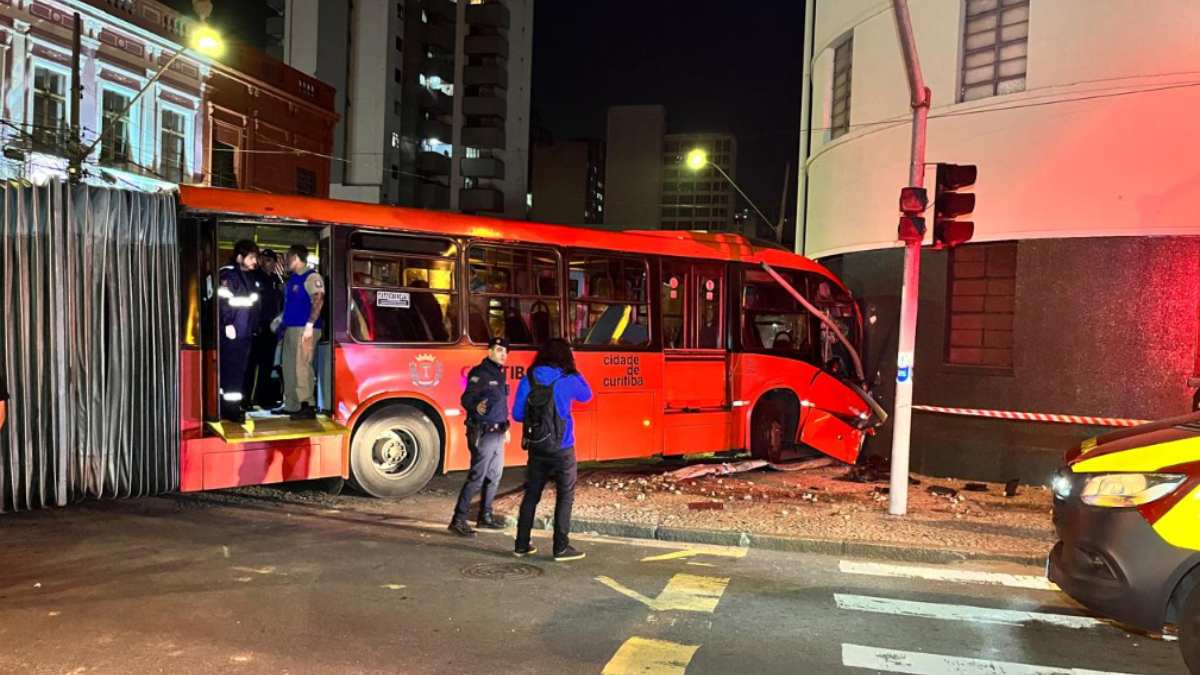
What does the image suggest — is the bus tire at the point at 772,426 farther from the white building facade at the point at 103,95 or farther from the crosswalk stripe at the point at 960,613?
the white building facade at the point at 103,95

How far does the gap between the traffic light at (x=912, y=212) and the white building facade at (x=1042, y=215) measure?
2.68m

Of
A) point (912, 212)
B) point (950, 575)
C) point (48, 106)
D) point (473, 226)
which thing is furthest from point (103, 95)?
point (950, 575)

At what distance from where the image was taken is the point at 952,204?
8.44 m

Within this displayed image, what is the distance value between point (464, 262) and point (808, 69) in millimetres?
10092

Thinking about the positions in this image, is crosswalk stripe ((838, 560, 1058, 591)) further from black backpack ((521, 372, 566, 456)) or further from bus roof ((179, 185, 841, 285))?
bus roof ((179, 185, 841, 285))

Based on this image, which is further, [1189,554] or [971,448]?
[971,448]

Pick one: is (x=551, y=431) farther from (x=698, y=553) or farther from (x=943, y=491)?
(x=943, y=491)

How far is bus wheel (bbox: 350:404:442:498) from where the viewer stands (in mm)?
8805

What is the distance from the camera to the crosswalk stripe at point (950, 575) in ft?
21.8

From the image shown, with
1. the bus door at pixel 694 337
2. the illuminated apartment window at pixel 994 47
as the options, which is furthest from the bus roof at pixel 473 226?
the illuminated apartment window at pixel 994 47

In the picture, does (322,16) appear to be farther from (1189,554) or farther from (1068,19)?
(1189,554)

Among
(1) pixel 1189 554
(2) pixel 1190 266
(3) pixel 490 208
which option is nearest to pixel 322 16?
(3) pixel 490 208

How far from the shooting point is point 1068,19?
10.4m

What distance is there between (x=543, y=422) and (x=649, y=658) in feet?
8.09
